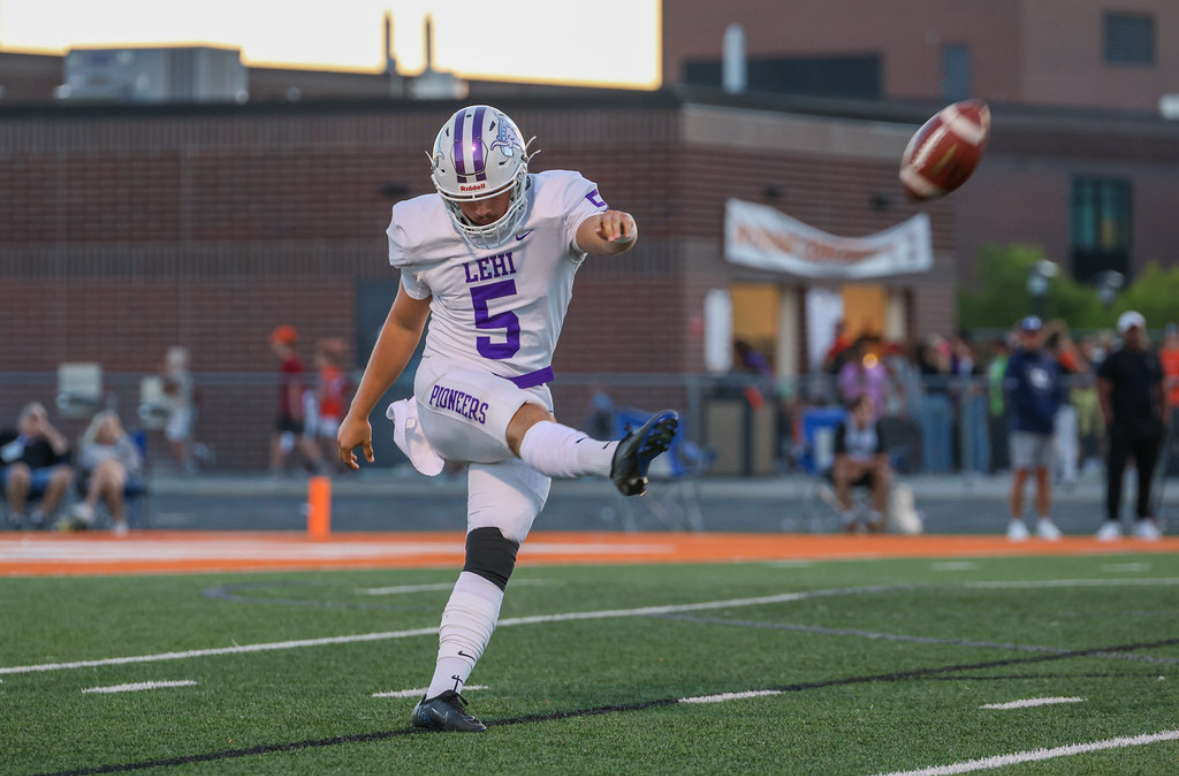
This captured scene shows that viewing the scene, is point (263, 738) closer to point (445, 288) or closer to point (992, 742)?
point (445, 288)

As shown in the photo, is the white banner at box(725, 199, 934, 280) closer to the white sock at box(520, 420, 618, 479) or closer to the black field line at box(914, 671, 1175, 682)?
the black field line at box(914, 671, 1175, 682)

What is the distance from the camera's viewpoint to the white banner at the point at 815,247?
24703 millimetres

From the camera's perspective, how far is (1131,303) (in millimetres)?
43312

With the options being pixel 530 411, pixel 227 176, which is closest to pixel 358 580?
pixel 530 411

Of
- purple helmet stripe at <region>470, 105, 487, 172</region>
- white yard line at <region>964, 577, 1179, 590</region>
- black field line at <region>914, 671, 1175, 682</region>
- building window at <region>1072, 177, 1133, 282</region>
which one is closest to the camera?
purple helmet stripe at <region>470, 105, 487, 172</region>

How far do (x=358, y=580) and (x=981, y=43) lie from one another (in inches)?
1821

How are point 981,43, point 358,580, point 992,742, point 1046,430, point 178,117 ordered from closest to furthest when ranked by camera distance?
1. point 992,742
2. point 358,580
3. point 1046,430
4. point 178,117
5. point 981,43

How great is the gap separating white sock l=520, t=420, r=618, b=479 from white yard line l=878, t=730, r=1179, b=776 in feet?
3.86

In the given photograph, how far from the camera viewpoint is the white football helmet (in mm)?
5434

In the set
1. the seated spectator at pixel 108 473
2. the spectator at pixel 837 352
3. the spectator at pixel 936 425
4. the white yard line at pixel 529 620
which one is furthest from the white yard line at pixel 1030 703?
the spectator at pixel 837 352

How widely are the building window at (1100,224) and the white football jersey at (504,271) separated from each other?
44.3 meters

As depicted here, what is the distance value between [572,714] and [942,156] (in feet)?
9.22

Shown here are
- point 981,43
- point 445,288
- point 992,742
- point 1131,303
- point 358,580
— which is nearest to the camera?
point 992,742

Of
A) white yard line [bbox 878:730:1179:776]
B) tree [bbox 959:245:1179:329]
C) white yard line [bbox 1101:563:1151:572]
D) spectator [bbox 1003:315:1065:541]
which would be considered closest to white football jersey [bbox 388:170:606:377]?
white yard line [bbox 878:730:1179:776]
